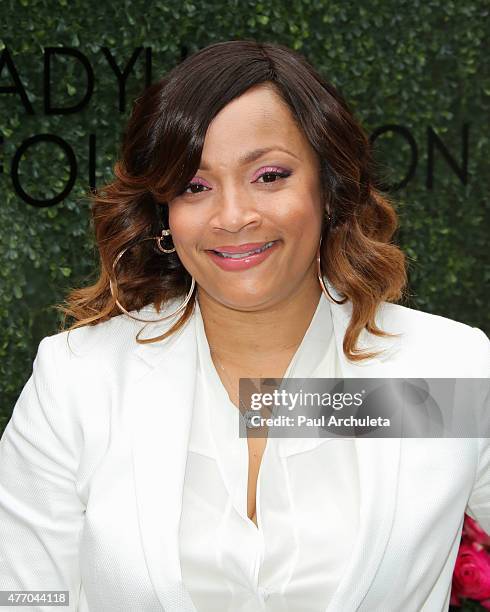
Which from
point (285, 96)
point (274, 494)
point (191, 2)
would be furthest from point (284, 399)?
point (191, 2)

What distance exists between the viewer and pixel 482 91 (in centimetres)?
298

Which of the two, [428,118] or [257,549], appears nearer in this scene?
[257,549]

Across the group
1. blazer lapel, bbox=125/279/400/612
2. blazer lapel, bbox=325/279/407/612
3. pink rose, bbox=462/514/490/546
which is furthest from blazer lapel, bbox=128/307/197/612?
pink rose, bbox=462/514/490/546

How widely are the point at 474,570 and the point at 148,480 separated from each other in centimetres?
102

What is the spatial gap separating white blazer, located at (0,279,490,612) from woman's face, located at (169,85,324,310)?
0.20 m

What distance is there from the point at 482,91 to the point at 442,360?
1518 millimetres

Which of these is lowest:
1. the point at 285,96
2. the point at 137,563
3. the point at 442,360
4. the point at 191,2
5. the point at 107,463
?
the point at 137,563

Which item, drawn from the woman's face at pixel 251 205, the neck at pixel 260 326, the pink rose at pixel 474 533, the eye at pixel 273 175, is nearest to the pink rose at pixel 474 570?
the pink rose at pixel 474 533

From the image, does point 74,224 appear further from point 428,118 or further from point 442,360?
point 442,360

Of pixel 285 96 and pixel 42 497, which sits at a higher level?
pixel 285 96

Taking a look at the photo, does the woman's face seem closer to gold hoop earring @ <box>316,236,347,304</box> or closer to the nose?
the nose

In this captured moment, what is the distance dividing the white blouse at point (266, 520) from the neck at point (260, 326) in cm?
13

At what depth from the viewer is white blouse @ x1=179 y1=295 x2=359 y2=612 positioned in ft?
5.38

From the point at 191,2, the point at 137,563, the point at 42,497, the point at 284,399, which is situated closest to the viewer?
the point at 137,563
